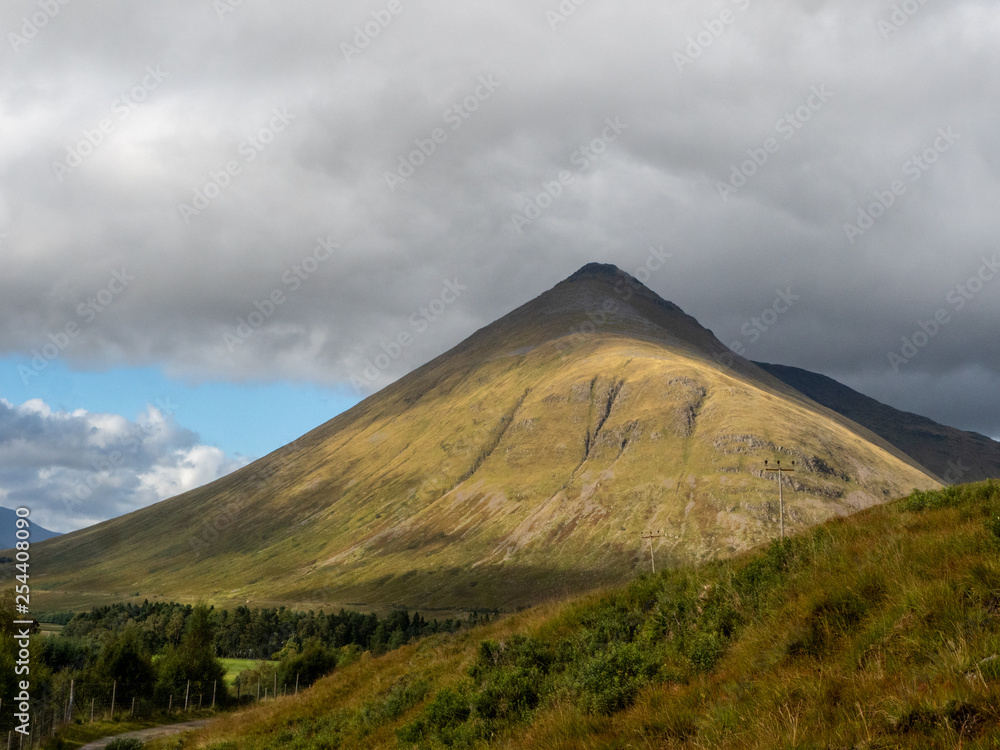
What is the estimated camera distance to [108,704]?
70.5 meters

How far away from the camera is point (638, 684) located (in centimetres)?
1124

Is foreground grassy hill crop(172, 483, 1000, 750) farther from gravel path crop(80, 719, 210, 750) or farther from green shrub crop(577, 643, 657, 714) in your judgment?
gravel path crop(80, 719, 210, 750)

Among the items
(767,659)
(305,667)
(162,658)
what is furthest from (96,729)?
(767,659)

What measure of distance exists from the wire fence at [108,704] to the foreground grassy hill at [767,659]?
25206mm

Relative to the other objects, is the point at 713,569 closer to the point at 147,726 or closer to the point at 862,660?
the point at 862,660

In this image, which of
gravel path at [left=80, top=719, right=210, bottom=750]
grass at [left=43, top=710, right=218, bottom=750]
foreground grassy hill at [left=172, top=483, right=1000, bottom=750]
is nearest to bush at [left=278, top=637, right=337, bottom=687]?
grass at [left=43, top=710, right=218, bottom=750]

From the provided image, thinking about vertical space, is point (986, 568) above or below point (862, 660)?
above

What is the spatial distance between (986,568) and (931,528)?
11.7ft

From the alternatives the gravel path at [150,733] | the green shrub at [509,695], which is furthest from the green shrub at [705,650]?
the gravel path at [150,733]

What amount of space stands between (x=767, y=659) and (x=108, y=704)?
82042 millimetres

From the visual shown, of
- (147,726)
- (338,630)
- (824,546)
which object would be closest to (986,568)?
(824,546)

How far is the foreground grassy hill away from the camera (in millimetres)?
7293

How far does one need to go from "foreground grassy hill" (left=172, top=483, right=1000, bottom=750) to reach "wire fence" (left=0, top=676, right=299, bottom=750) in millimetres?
25206

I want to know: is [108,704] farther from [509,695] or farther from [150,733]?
[509,695]
